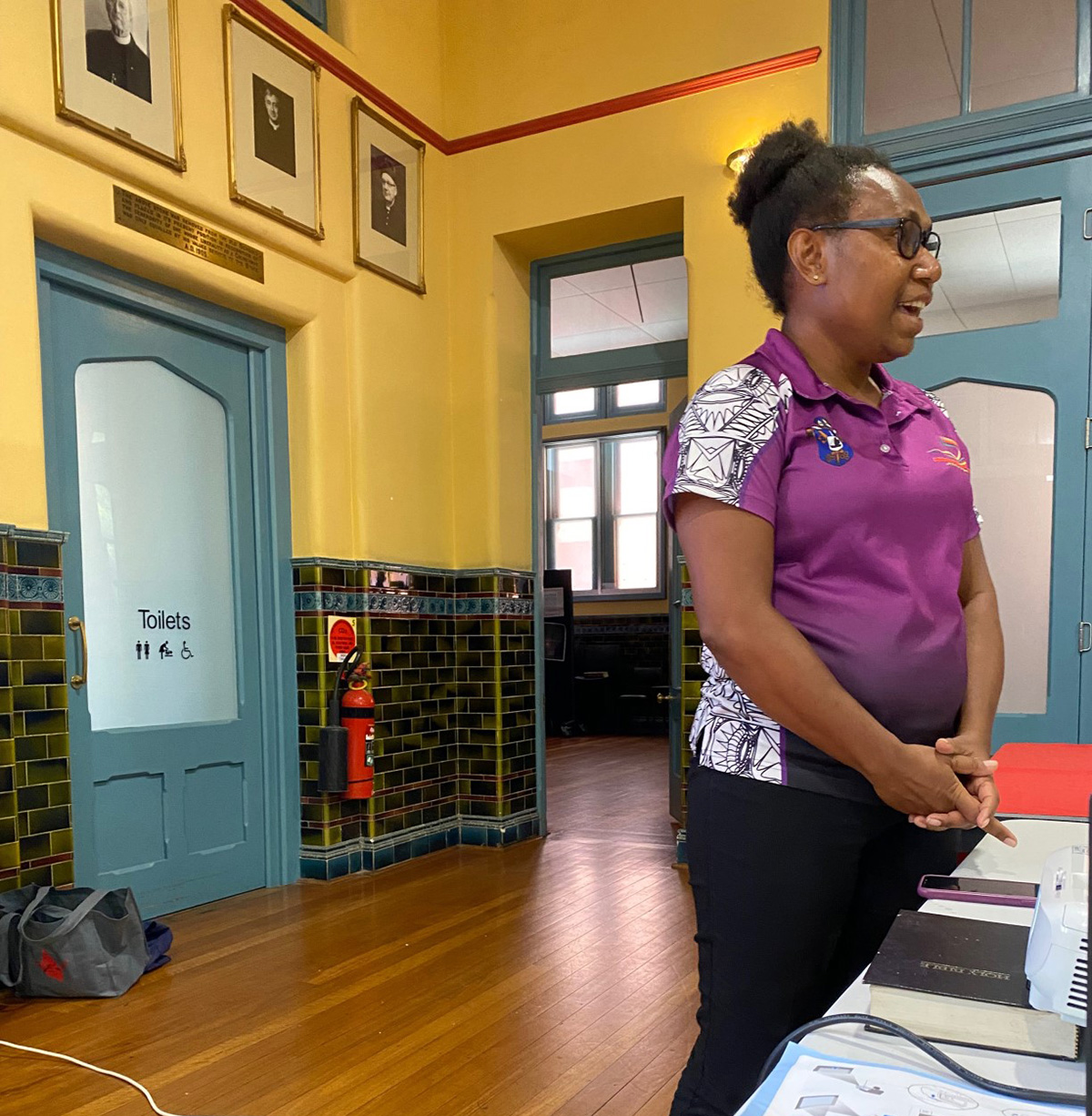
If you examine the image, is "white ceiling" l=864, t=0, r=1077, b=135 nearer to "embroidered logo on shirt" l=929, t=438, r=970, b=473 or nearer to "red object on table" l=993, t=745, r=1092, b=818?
"red object on table" l=993, t=745, r=1092, b=818

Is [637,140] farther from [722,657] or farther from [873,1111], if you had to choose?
[873,1111]

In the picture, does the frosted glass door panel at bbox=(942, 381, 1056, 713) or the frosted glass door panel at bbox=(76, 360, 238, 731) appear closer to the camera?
the frosted glass door panel at bbox=(76, 360, 238, 731)

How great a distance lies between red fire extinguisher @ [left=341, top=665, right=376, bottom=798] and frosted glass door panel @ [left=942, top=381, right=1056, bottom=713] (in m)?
2.40

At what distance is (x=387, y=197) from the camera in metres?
4.31

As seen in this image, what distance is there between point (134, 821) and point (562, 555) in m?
7.42

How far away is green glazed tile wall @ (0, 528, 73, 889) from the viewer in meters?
2.75

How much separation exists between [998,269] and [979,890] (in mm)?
3235

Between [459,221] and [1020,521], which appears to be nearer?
[1020,521]

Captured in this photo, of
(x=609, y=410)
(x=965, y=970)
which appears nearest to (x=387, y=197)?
(x=965, y=970)

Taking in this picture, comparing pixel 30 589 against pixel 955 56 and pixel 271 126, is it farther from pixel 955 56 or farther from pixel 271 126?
pixel 955 56

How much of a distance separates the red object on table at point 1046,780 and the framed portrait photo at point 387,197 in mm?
3218

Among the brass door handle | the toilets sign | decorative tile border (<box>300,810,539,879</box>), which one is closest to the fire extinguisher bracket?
decorative tile border (<box>300,810,539,879</box>)

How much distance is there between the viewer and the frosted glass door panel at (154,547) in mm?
3266

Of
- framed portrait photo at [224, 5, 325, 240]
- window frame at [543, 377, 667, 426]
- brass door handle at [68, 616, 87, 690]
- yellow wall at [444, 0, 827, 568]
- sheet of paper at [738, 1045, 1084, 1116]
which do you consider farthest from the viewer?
window frame at [543, 377, 667, 426]
